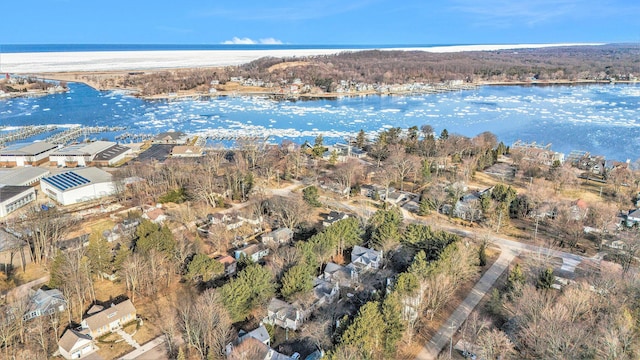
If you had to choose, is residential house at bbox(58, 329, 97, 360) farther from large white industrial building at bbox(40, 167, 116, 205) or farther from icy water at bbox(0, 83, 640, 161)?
icy water at bbox(0, 83, 640, 161)

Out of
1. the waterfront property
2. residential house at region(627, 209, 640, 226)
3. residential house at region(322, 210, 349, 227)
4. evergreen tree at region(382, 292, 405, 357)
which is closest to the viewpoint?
evergreen tree at region(382, 292, 405, 357)

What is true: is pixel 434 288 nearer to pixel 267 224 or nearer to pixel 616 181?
pixel 267 224

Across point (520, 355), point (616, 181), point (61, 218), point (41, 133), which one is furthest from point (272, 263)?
point (41, 133)

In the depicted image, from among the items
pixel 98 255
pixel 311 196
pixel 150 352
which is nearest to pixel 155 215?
pixel 98 255

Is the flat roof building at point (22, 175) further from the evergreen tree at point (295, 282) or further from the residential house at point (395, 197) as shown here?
the residential house at point (395, 197)

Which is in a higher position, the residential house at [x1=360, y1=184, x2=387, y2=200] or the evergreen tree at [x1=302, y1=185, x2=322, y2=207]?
the evergreen tree at [x1=302, y1=185, x2=322, y2=207]

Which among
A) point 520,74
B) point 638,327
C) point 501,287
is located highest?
point 520,74

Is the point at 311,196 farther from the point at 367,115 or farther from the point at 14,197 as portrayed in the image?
the point at 367,115

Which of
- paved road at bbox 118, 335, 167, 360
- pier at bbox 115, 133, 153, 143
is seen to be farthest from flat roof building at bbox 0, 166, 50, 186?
paved road at bbox 118, 335, 167, 360
